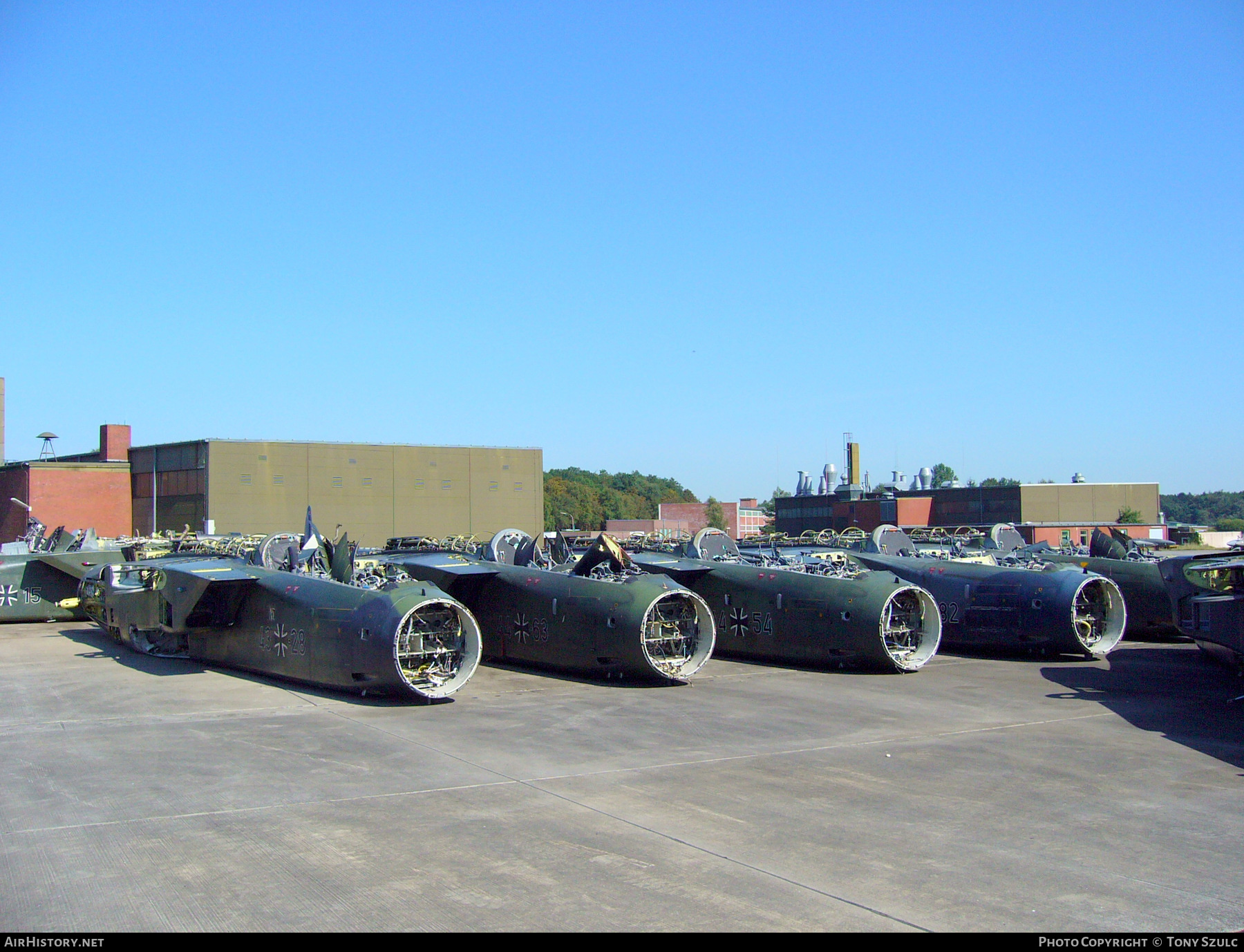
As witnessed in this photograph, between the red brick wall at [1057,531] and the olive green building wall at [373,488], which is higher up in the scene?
the olive green building wall at [373,488]

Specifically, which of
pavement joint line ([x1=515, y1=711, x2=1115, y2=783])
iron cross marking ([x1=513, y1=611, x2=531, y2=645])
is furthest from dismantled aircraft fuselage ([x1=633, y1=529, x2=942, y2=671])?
pavement joint line ([x1=515, y1=711, x2=1115, y2=783])

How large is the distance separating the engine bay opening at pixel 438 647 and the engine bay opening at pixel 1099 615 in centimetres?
1371

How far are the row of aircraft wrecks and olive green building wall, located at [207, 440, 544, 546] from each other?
2589cm

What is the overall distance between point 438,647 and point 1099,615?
1569cm

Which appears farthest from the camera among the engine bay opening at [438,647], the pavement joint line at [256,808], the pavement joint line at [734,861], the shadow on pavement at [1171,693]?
the engine bay opening at [438,647]

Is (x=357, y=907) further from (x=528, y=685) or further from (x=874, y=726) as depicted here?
(x=528, y=685)

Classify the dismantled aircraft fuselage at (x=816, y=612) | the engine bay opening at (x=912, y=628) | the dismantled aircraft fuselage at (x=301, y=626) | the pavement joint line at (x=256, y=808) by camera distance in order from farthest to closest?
the engine bay opening at (x=912, y=628)
the dismantled aircraft fuselage at (x=816, y=612)
the dismantled aircraft fuselage at (x=301, y=626)
the pavement joint line at (x=256, y=808)

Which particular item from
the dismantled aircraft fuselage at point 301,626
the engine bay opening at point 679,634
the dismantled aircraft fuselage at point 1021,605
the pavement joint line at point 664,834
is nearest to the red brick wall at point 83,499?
the dismantled aircraft fuselage at point 301,626

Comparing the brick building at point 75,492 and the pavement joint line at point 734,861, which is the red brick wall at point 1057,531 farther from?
the pavement joint line at point 734,861

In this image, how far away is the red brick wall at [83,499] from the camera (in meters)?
52.7

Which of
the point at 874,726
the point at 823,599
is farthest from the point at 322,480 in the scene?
the point at 874,726

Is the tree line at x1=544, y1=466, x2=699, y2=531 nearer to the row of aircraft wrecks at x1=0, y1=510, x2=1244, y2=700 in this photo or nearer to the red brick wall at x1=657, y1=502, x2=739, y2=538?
the red brick wall at x1=657, y1=502, x2=739, y2=538

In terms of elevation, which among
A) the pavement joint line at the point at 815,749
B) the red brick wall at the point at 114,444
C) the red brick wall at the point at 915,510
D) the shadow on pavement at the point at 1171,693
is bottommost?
the shadow on pavement at the point at 1171,693
